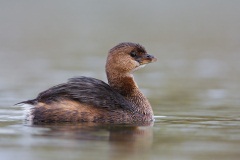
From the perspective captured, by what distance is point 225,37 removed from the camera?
3450 centimetres

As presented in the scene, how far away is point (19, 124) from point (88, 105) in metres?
1.03

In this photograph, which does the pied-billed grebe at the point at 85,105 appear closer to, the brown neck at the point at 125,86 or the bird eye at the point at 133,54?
the brown neck at the point at 125,86

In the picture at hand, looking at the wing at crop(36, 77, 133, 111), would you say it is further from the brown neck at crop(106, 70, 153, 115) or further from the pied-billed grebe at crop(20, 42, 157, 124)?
the brown neck at crop(106, 70, 153, 115)

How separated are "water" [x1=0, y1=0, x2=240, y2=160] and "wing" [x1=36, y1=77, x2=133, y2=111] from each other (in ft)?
1.39

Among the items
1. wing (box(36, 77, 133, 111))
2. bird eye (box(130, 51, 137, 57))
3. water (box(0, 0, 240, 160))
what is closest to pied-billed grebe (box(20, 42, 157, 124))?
wing (box(36, 77, 133, 111))

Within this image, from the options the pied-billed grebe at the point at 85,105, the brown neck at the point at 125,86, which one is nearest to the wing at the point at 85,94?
the pied-billed grebe at the point at 85,105

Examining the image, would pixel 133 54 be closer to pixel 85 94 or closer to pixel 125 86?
pixel 125 86

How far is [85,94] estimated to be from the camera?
42.0 feet

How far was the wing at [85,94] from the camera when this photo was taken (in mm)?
12742

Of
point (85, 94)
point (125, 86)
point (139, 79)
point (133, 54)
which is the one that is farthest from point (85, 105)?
point (139, 79)

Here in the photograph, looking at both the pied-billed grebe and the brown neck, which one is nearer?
the pied-billed grebe

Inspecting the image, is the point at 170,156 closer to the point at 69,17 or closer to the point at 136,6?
the point at 69,17

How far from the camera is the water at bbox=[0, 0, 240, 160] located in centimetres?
1068

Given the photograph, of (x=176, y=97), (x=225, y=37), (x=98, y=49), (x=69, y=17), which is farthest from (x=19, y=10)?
(x=176, y=97)
